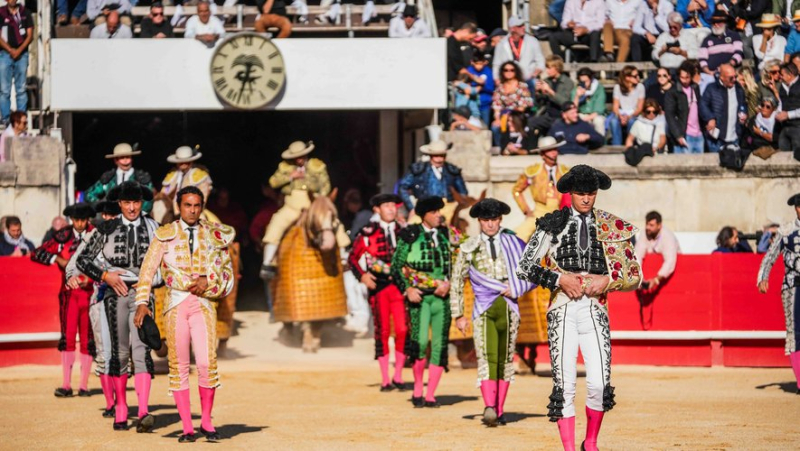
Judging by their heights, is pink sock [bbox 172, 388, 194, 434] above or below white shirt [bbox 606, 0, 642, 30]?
below

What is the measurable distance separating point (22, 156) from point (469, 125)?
15.8 feet

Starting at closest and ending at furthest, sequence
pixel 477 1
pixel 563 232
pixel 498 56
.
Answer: pixel 563 232, pixel 498 56, pixel 477 1

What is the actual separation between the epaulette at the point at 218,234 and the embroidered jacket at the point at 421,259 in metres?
2.27

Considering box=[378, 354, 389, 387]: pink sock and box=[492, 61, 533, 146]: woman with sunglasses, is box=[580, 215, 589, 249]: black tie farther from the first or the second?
box=[492, 61, 533, 146]: woman with sunglasses

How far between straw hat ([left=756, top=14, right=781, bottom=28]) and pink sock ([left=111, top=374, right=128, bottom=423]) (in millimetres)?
10261

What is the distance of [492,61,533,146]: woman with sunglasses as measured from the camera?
16812 millimetres

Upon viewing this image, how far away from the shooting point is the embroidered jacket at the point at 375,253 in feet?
44.1

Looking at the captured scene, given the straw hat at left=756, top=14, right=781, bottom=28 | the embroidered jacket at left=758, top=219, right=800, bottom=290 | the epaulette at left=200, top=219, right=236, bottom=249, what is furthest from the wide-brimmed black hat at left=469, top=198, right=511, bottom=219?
the straw hat at left=756, top=14, right=781, bottom=28

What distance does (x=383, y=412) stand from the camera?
11.6m

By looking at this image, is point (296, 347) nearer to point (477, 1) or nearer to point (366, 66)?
point (366, 66)

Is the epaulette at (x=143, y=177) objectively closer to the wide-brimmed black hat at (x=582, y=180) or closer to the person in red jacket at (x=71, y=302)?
the person in red jacket at (x=71, y=302)

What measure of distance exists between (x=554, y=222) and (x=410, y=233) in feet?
11.5

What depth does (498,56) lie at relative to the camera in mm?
17594

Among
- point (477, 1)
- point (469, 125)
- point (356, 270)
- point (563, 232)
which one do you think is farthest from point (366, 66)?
point (563, 232)
